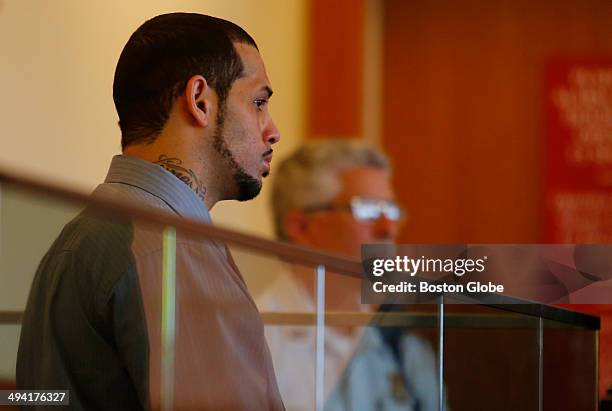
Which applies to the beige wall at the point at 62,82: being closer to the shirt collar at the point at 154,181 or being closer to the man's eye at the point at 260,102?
the man's eye at the point at 260,102

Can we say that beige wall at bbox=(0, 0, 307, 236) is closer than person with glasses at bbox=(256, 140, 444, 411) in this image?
No

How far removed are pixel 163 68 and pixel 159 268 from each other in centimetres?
33

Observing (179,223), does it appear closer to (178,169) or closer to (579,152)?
(178,169)

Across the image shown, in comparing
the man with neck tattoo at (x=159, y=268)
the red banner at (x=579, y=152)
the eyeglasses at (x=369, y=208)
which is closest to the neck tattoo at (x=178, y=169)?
the man with neck tattoo at (x=159, y=268)

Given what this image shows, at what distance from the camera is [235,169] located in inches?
66.2

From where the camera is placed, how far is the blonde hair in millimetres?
3178

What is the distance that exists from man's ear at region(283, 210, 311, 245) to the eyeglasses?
26 mm

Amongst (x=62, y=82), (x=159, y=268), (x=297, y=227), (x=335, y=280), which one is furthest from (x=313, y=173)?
(x=159, y=268)

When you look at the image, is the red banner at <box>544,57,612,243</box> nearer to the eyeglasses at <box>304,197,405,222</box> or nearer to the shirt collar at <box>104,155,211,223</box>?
the eyeglasses at <box>304,197,405,222</box>

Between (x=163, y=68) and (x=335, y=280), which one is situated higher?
(x=163, y=68)

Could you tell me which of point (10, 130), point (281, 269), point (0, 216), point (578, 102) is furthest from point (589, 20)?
point (0, 216)

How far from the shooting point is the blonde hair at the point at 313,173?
125 inches

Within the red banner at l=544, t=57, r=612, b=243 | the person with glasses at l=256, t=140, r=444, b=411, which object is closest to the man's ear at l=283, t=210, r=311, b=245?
the person with glasses at l=256, t=140, r=444, b=411

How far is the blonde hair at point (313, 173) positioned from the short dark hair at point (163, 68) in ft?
4.84
